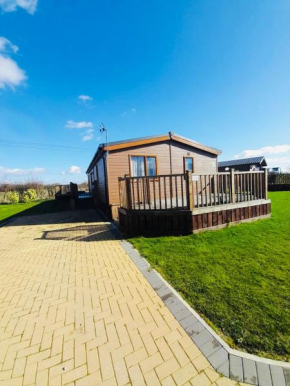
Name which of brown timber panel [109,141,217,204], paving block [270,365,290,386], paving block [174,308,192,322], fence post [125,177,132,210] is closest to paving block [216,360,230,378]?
paving block [270,365,290,386]

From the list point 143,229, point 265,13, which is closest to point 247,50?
point 265,13

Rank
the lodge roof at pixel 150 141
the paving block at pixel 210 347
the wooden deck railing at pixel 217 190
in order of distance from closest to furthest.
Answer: the paving block at pixel 210 347 → the wooden deck railing at pixel 217 190 → the lodge roof at pixel 150 141

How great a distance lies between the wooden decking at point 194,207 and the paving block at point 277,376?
11.9 ft

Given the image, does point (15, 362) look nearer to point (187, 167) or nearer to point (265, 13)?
point (187, 167)

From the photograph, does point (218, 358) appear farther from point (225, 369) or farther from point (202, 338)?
point (202, 338)

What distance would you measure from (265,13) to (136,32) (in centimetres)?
539

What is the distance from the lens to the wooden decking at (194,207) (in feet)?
17.3

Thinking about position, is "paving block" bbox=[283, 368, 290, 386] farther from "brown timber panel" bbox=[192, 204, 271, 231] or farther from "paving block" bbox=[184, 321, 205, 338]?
→ "brown timber panel" bbox=[192, 204, 271, 231]

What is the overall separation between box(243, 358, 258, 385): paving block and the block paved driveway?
14 centimetres

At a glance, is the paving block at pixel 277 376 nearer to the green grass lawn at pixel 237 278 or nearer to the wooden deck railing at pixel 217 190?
the green grass lawn at pixel 237 278

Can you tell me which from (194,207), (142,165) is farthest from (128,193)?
(142,165)

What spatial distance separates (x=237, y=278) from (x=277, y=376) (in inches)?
60.6

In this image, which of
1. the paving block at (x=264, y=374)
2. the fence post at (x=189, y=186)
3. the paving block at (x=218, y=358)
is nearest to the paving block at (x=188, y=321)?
the paving block at (x=218, y=358)

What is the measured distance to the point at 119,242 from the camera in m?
5.36
